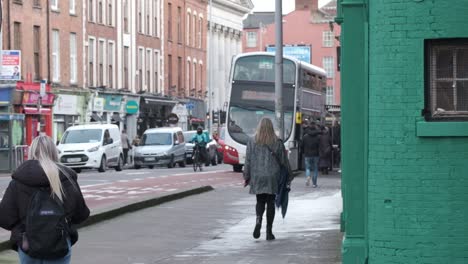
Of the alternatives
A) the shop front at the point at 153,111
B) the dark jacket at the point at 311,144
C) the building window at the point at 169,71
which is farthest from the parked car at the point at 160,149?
the building window at the point at 169,71

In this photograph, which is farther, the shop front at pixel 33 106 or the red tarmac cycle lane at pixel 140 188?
the shop front at pixel 33 106

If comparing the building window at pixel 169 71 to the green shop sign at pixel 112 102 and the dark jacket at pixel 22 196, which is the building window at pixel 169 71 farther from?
the dark jacket at pixel 22 196

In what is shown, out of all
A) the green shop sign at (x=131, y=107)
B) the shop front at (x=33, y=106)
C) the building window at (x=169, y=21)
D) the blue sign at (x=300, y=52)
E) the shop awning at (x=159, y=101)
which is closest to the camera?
the shop front at (x=33, y=106)

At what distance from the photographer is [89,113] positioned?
6562 cm

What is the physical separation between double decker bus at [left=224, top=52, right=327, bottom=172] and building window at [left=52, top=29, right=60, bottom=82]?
681 inches

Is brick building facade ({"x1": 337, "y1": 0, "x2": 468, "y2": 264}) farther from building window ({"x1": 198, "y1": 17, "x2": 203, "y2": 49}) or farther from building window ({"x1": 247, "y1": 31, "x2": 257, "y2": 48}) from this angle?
building window ({"x1": 247, "y1": 31, "x2": 257, "y2": 48})

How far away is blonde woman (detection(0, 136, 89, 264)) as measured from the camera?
29.2ft

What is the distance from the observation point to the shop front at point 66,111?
60969 millimetres

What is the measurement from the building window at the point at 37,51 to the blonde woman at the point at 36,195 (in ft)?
161

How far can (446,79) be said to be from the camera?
11.0m

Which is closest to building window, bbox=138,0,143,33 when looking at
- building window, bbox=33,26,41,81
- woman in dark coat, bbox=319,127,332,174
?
building window, bbox=33,26,41,81

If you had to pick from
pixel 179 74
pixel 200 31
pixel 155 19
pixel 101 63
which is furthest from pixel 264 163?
pixel 200 31

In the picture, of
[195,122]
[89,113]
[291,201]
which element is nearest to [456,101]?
[291,201]

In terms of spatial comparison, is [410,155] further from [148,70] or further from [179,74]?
[179,74]
